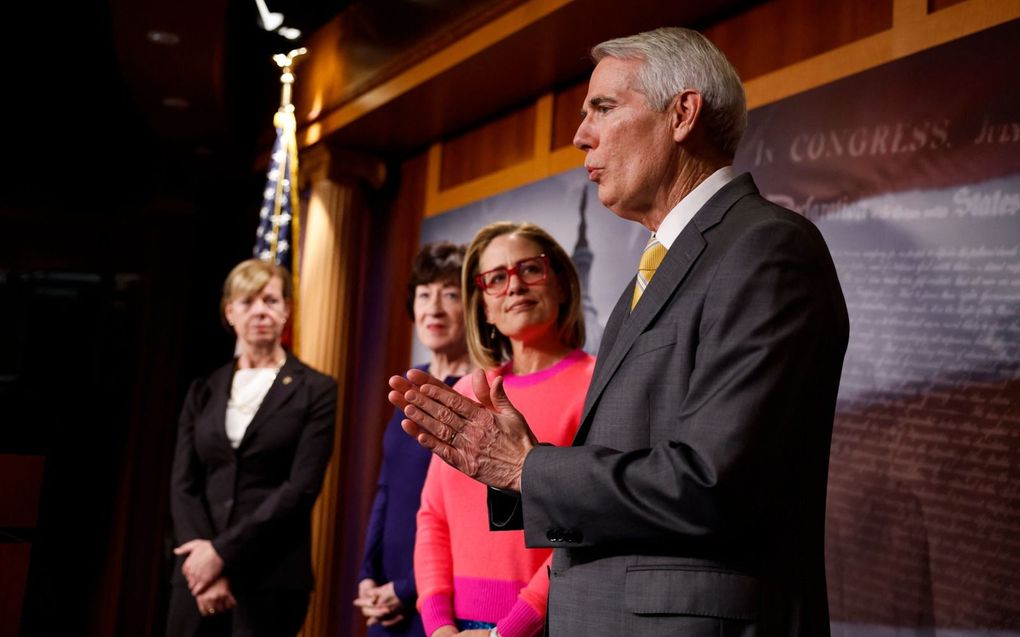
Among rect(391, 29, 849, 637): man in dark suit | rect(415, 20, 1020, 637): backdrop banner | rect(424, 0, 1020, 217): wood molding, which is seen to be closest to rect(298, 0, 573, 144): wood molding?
rect(424, 0, 1020, 217): wood molding

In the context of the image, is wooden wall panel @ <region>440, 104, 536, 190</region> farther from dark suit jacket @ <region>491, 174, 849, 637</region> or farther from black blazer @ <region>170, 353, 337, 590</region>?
dark suit jacket @ <region>491, 174, 849, 637</region>

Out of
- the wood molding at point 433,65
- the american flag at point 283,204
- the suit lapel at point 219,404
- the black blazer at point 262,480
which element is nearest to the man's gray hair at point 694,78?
the black blazer at point 262,480

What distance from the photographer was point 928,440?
280 centimetres

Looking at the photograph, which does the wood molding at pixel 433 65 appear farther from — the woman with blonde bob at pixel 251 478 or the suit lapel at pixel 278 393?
the suit lapel at pixel 278 393

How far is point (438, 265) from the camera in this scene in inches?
135

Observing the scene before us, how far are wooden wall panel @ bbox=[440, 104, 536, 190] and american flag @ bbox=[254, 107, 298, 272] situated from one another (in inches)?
32.3

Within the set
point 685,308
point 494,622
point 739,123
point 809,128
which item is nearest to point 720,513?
point 685,308

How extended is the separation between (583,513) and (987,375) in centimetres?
174

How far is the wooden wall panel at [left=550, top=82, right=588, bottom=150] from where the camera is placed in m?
4.57

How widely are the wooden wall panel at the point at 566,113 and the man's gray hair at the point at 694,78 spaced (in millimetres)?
2886

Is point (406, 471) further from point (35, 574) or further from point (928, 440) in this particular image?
point (35, 574)

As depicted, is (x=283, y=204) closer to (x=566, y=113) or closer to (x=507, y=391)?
(x=566, y=113)

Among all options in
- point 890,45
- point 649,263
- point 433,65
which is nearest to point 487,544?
point 649,263

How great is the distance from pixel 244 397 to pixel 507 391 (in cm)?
135
